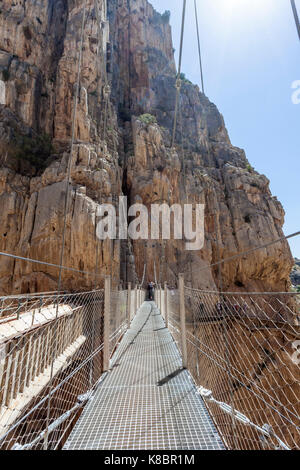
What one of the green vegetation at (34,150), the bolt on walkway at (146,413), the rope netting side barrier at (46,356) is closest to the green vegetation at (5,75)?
the green vegetation at (34,150)

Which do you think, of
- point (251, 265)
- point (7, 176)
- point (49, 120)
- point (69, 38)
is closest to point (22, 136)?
point (49, 120)

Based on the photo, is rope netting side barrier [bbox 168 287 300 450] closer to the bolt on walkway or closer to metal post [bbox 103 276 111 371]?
the bolt on walkway

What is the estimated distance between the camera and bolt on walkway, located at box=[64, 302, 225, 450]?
4.67 feet

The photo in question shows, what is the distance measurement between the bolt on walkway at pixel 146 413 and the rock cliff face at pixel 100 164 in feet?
18.3

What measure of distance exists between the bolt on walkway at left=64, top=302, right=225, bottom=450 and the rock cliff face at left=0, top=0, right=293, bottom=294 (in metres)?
5.57

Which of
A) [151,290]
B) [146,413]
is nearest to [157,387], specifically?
[146,413]

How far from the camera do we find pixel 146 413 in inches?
69.2

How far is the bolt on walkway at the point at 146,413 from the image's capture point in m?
1.42

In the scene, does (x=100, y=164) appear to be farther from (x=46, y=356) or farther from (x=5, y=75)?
(x=46, y=356)

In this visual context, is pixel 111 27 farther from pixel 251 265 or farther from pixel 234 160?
pixel 251 265

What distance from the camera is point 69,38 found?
1323 cm

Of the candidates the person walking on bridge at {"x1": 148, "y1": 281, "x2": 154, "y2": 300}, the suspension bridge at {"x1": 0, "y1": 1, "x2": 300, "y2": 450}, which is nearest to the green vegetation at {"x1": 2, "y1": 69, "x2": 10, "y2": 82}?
the suspension bridge at {"x1": 0, "y1": 1, "x2": 300, "y2": 450}

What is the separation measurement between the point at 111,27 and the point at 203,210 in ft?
62.4
